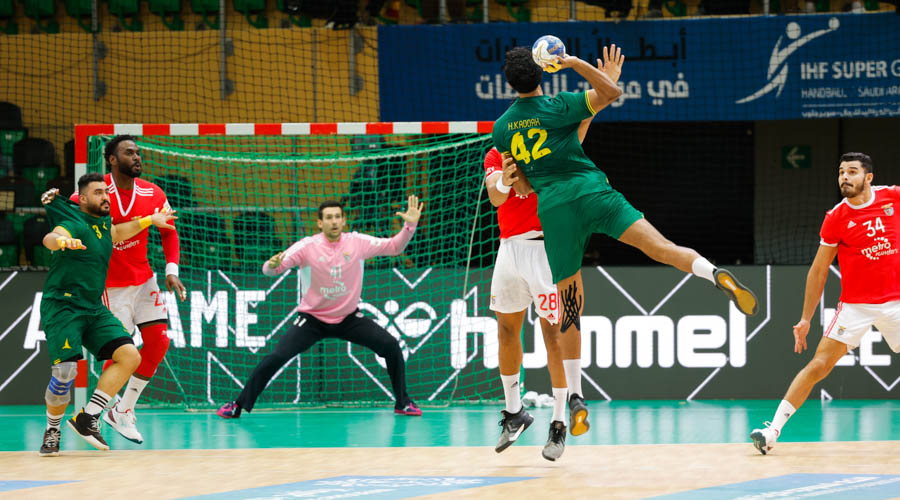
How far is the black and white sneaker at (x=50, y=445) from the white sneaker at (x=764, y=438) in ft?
15.6

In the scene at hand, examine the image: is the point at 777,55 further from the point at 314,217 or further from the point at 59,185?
the point at 59,185

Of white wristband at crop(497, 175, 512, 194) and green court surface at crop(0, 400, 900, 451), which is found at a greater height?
white wristband at crop(497, 175, 512, 194)

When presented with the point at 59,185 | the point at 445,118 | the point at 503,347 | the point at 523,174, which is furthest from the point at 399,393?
the point at 59,185

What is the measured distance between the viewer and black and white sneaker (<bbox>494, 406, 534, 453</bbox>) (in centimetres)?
702

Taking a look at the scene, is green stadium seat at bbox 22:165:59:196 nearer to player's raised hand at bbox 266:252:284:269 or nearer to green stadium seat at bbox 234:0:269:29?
green stadium seat at bbox 234:0:269:29

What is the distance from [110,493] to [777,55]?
34.7 ft

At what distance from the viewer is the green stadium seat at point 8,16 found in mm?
16719

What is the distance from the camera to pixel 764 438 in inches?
279

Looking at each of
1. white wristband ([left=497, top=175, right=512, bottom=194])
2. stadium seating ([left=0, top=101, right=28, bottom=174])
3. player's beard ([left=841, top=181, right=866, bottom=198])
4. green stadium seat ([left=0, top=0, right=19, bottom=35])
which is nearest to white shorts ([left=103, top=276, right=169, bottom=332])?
white wristband ([left=497, top=175, right=512, bottom=194])

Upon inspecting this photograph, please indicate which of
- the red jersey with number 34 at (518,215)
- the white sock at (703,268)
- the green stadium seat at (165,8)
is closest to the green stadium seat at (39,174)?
the green stadium seat at (165,8)

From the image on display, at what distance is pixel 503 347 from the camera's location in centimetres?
741

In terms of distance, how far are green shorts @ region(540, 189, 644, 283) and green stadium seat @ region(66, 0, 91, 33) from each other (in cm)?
1230

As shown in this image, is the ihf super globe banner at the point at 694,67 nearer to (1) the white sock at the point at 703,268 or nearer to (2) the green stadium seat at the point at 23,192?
(2) the green stadium seat at the point at 23,192

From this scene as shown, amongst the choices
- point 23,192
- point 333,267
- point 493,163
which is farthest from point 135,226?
point 23,192
